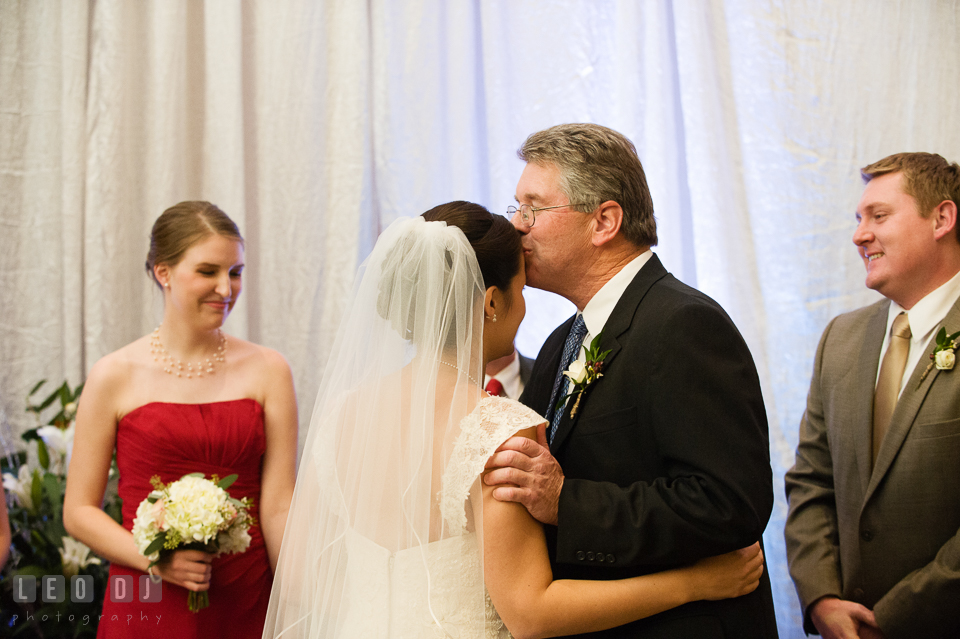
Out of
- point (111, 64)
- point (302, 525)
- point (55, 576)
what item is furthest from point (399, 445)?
point (111, 64)

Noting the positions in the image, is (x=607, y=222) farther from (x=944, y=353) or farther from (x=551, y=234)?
(x=944, y=353)

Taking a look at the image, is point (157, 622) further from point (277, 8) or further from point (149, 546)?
point (277, 8)

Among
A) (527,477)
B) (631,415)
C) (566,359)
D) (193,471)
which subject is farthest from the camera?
(193,471)

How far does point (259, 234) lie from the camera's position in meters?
3.62

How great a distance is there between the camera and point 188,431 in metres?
2.54

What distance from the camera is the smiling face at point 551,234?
2031 mm

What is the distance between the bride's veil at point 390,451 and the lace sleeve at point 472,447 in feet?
0.10

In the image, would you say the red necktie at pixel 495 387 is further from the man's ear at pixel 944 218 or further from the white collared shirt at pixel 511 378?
the man's ear at pixel 944 218

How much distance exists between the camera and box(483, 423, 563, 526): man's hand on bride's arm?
5.14ft

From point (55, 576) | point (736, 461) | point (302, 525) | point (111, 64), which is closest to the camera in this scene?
point (736, 461)

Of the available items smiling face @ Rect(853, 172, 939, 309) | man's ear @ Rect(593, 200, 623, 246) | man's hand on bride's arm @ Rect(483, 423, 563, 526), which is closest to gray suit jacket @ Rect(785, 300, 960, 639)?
smiling face @ Rect(853, 172, 939, 309)

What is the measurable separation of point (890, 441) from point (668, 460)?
1046 mm

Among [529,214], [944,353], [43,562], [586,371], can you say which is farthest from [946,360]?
[43,562]

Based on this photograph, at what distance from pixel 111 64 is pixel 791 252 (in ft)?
10.8
